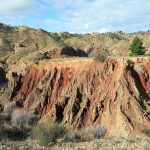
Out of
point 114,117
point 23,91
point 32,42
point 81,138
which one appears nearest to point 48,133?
point 81,138

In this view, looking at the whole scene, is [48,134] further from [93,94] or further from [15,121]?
[93,94]

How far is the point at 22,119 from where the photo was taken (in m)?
59.5

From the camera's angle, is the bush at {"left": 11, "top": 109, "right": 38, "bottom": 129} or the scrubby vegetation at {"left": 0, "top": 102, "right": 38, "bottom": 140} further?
the bush at {"left": 11, "top": 109, "right": 38, "bottom": 129}

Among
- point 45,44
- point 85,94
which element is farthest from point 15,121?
point 45,44

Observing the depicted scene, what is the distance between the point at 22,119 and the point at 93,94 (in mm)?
10098

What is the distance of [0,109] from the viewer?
68812 mm

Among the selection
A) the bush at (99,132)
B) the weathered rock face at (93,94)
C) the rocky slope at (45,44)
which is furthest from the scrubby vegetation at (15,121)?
the rocky slope at (45,44)

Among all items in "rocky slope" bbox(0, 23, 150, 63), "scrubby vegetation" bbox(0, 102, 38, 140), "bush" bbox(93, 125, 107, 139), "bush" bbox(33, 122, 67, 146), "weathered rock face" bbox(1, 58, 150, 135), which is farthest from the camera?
"rocky slope" bbox(0, 23, 150, 63)

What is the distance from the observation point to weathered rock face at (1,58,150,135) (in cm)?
5691

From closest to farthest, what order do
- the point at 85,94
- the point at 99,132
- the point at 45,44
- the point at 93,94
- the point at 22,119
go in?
the point at 99,132, the point at 22,119, the point at 93,94, the point at 85,94, the point at 45,44

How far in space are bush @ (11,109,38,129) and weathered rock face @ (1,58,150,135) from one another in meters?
2.29

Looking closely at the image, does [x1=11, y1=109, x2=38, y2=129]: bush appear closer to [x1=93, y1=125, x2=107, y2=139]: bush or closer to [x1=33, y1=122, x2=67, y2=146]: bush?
[x1=93, y1=125, x2=107, y2=139]: bush

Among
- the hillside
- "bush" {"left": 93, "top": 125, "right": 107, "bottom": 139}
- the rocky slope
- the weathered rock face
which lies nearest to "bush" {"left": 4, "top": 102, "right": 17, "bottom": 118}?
the hillside

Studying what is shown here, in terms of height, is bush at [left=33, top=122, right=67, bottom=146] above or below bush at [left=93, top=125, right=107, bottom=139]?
above
